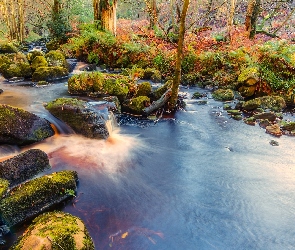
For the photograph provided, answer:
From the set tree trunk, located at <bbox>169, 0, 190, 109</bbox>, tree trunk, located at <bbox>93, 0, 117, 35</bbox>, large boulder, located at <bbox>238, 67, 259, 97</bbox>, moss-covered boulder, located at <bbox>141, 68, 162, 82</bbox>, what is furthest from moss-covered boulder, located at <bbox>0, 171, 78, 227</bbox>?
tree trunk, located at <bbox>93, 0, 117, 35</bbox>

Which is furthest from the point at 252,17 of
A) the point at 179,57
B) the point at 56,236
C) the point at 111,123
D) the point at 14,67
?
the point at 56,236

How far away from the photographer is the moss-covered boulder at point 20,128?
7.34 m

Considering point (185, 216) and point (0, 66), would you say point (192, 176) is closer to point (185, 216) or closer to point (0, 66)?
point (185, 216)

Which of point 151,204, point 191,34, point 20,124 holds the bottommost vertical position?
point 151,204

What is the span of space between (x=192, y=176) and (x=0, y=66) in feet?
39.9

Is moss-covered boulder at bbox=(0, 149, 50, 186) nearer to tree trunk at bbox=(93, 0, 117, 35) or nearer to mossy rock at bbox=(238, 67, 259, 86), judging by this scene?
mossy rock at bbox=(238, 67, 259, 86)

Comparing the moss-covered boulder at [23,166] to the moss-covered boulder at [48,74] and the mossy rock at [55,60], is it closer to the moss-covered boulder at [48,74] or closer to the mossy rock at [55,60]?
the moss-covered boulder at [48,74]

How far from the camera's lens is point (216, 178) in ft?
22.4

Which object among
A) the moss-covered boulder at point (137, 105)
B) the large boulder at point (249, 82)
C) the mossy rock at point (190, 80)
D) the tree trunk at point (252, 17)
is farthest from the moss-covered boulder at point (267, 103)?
the tree trunk at point (252, 17)

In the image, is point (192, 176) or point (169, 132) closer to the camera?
point (192, 176)

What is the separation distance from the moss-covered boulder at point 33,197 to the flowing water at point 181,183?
0.28 meters

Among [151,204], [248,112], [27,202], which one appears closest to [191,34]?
[248,112]

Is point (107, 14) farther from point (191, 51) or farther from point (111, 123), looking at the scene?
point (111, 123)

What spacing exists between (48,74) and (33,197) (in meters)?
10.1
